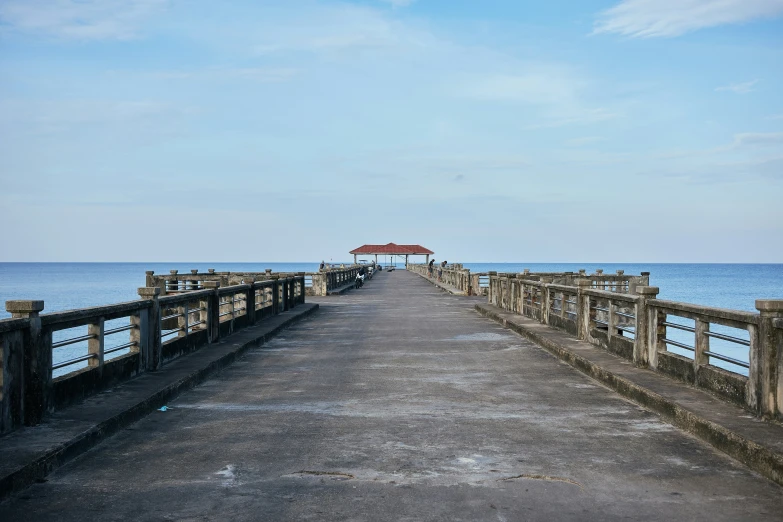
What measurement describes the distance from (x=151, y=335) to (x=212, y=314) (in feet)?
13.9

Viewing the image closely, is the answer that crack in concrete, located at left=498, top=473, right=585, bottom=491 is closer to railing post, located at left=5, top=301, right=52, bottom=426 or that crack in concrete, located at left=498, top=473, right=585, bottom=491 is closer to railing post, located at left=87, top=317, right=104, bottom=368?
railing post, located at left=5, top=301, right=52, bottom=426

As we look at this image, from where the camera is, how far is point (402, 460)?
23.2ft

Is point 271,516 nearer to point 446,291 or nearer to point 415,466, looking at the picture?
point 415,466

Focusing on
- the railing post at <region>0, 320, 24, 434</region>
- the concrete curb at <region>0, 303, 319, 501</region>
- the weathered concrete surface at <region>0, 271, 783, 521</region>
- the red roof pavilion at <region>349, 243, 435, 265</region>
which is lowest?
the weathered concrete surface at <region>0, 271, 783, 521</region>

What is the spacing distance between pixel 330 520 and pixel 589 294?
1142 centimetres

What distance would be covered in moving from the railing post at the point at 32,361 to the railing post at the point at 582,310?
427 inches

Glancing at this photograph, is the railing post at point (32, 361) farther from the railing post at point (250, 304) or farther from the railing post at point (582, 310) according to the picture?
the railing post at point (250, 304)

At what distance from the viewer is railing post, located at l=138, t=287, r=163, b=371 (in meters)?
11.5

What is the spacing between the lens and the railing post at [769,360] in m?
8.00

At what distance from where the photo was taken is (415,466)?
6.86 metres

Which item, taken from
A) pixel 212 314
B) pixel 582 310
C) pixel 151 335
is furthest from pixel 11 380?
pixel 582 310

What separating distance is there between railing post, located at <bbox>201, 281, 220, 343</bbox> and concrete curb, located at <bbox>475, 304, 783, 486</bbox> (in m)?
6.93

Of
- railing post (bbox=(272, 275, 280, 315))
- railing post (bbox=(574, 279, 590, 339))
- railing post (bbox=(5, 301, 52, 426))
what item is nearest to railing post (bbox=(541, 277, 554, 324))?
railing post (bbox=(574, 279, 590, 339))

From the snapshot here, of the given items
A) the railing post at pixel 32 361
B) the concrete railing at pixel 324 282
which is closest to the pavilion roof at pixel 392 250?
the concrete railing at pixel 324 282
